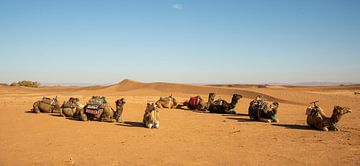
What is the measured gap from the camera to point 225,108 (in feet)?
66.2

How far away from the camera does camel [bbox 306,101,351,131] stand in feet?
43.3

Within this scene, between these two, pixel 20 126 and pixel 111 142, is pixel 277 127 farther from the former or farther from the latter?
pixel 20 126

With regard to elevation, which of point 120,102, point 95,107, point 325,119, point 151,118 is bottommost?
point 151,118

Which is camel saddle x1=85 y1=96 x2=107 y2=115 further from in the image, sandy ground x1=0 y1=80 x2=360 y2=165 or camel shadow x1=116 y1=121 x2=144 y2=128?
camel shadow x1=116 y1=121 x2=144 y2=128

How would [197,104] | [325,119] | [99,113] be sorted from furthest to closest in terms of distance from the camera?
[197,104]
[99,113]
[325,119]

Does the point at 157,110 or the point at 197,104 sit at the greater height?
the point at 157,110

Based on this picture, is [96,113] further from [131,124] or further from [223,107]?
[223,107]

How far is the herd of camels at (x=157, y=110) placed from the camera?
13.5 m

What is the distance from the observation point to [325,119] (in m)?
13.5

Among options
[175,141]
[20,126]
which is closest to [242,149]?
[175,141]

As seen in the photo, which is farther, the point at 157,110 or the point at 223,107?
the point at 223,107

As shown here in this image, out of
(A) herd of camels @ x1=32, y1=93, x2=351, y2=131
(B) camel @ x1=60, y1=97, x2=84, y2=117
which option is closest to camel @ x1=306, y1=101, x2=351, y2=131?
(A) herd of camels @ x1=32, y1=93, x2=351, y2=131

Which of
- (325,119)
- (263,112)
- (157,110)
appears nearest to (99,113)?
(157,110)

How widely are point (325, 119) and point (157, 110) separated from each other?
255 inches
